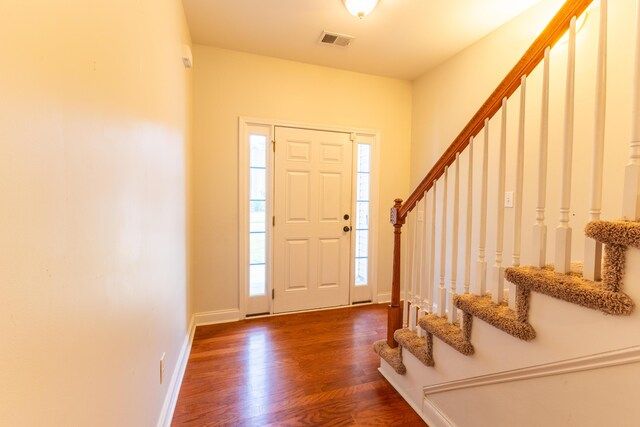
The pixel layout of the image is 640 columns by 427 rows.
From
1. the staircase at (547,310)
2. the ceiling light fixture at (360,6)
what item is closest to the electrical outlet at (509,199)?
the staircase at (547,310)

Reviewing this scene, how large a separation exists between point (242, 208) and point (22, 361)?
8.14 ft

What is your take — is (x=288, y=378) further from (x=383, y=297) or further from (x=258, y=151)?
(x=258, y=151)

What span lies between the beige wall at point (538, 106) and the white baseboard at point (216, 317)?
7.79 feet

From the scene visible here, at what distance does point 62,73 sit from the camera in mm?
660

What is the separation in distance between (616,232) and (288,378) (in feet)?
6.42

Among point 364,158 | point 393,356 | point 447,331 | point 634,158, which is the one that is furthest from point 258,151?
point 634,158

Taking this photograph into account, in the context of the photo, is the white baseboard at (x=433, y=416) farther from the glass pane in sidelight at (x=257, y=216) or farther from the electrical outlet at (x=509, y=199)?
the glass pane in sidelight at (x=257, y=216)

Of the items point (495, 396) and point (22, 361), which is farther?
point (495, 396)

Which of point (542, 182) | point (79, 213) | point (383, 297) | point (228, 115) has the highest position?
point (228, 115)

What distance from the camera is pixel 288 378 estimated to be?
6.70 ft

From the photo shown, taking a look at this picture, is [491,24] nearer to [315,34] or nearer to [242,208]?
[315,34]

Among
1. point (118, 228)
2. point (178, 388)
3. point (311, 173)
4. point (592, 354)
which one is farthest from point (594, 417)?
point (311, 173)

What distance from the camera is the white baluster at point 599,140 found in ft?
2.96

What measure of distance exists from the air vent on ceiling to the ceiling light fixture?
388 mm
